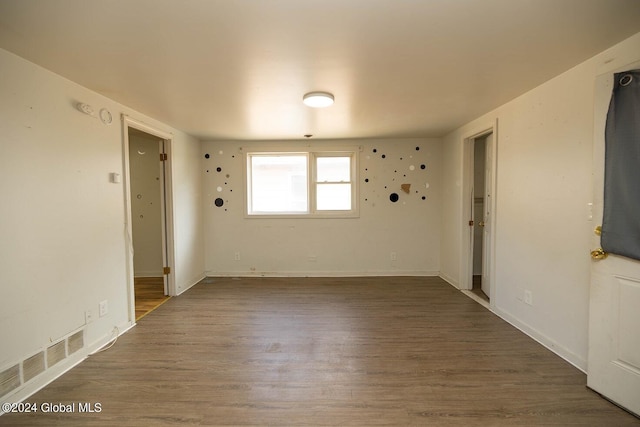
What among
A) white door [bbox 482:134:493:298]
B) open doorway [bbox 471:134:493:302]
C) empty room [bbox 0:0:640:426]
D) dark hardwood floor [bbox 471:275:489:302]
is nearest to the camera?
empty room [bbox 0:0:640:426]

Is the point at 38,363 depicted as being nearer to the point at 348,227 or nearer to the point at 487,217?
the point at 348,227

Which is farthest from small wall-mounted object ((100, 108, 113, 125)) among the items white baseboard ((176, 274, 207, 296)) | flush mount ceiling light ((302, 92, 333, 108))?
white baseboard ((176, 274, 207, 296))

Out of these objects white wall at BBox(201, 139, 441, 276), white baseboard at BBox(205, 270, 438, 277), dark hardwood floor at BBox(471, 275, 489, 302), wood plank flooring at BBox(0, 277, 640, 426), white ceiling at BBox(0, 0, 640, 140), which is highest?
white ceiling at BBox(0, 0, 640, 140)

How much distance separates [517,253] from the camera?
270cm

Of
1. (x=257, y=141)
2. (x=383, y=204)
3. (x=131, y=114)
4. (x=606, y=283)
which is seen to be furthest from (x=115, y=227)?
(x=606, y=283)

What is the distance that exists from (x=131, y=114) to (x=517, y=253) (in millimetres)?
4240

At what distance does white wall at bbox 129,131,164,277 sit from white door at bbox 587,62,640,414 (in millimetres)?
5180

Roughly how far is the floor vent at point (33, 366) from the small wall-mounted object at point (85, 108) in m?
1.87

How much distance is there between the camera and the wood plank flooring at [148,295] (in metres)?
3.30

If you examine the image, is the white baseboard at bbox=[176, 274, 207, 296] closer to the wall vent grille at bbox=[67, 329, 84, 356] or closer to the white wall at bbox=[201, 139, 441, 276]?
the white wall at bbox=[201, 139, 441, 276]

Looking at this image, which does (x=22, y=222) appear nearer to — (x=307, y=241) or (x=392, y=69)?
(x=392, y=69)

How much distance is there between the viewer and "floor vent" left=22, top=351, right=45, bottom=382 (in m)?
1.83

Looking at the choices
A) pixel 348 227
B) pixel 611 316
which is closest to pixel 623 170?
pixel 611 316

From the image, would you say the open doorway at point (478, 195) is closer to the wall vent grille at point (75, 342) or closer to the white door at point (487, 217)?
the white door at point (487, 217)
